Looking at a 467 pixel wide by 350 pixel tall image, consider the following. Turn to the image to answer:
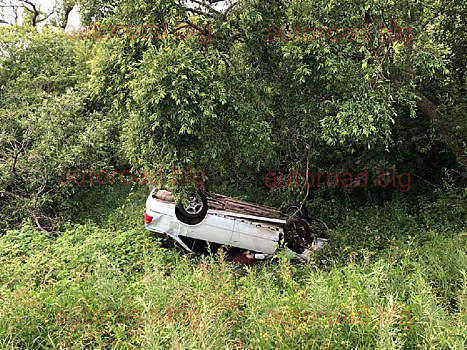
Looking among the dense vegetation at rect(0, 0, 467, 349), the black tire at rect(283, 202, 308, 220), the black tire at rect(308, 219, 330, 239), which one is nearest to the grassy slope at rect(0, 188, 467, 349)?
the dense vegetation at rect(0, 0, 467, 349)

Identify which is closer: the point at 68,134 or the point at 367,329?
the point at 367,329

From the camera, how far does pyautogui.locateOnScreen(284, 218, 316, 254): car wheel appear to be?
8.20 meters

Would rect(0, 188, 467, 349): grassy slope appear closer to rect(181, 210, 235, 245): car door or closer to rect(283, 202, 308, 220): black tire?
rect(181, 210, 235, 245): car door

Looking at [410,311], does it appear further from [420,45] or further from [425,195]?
[425,195]

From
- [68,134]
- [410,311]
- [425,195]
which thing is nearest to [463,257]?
[410,311]

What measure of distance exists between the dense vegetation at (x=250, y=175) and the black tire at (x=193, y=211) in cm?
73

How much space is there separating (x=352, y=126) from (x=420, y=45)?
1911 mm

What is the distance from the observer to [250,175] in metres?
10.7

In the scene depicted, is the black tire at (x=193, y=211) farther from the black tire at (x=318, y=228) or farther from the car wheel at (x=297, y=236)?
the black tire at (x=318, y=228)

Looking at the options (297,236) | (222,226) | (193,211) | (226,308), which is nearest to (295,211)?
(297,236)

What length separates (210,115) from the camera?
6270 millimetres

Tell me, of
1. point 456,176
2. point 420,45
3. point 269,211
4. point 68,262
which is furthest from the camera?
point 456,176

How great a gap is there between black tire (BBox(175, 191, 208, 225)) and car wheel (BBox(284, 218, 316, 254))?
1.79 metres

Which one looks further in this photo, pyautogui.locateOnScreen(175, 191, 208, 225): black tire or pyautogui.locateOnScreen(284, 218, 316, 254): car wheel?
pyautogui.locateOnScreen(284, 218, 316, 254): car wheel
